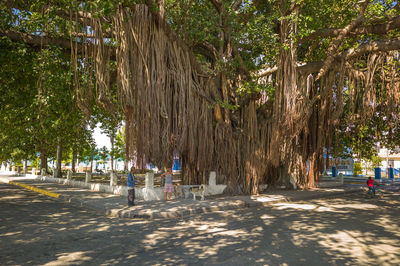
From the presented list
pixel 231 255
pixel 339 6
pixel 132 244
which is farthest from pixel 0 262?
pixel 339 6

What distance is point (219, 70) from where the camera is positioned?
9.73 meters

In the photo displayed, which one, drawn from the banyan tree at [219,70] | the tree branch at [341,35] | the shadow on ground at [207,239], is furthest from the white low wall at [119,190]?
the tree branch at [341,35]

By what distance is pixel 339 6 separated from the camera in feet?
36.6

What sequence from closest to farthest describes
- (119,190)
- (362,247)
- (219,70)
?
(362,247) < (219,70) < (119,190)

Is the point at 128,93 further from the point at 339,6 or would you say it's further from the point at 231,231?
the point at 339,6

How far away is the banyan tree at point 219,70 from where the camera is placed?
766cm

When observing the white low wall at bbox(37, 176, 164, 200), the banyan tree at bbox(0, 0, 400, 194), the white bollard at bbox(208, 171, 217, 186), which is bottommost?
the white low wall at bbox(37, 176, 164, 200)

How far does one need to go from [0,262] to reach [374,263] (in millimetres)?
5196

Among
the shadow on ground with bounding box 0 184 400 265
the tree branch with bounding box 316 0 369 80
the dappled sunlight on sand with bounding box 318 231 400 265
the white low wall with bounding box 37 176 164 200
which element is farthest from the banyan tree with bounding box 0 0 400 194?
the dappled sunlight on sand with bounding box 318 231 400 265

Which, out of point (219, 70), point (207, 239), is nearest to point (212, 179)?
point (219, 70)

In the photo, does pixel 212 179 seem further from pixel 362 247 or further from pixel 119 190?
pixel 362 247

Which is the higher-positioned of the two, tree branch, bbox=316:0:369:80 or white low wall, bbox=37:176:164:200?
tree branch, bbox=316:0:369:80

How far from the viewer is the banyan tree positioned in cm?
766

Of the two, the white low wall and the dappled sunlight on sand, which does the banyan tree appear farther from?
the dappled sunlight on sand
